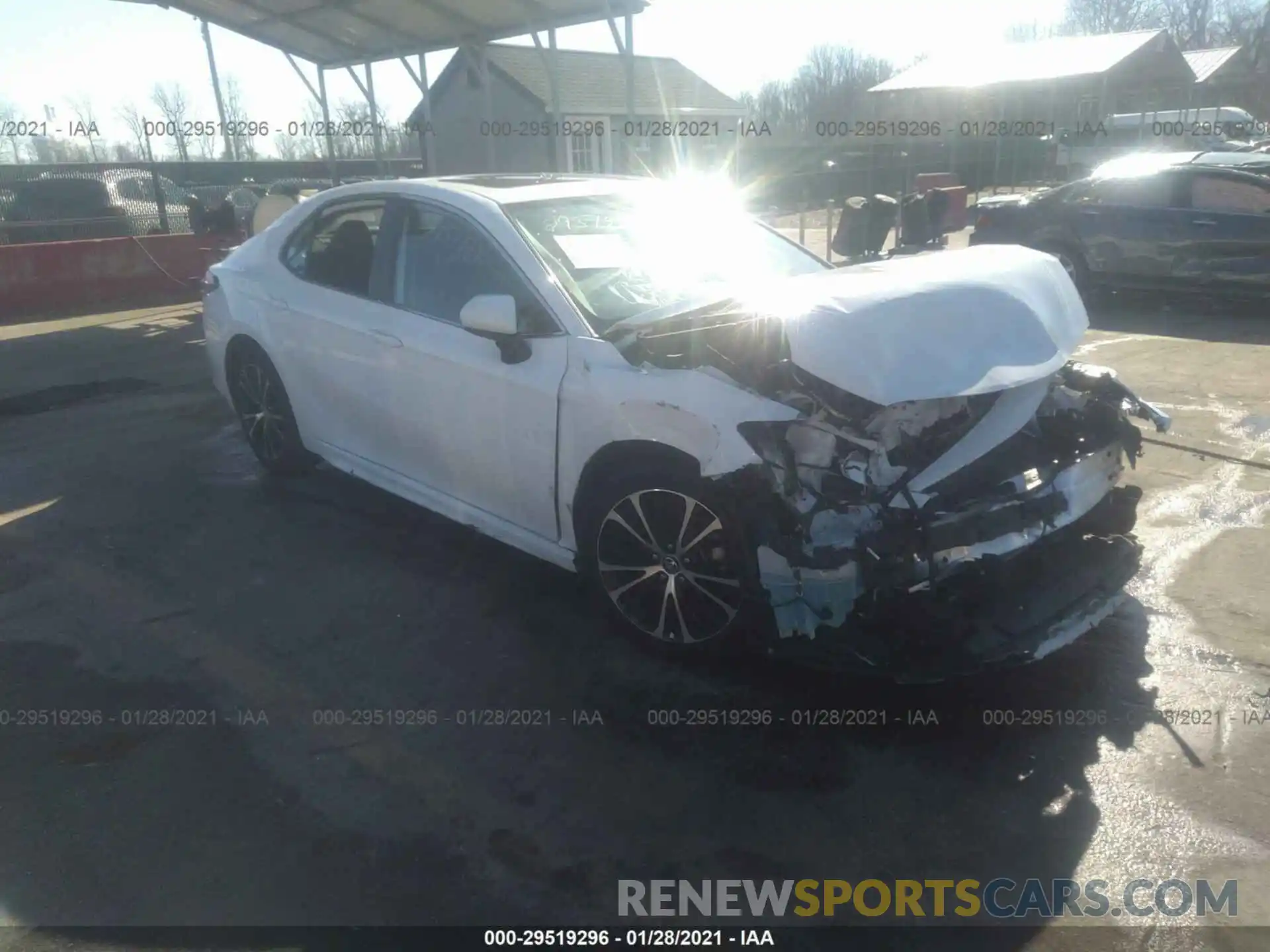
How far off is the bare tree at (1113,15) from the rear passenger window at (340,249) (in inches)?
2929

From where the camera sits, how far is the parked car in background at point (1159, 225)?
9.58 m

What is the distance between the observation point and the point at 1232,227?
9.60 meters

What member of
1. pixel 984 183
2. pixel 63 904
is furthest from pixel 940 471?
pixel 984 183

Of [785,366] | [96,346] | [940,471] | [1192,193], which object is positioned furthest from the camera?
[96,346]

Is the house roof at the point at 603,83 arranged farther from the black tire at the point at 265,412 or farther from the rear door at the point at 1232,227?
the black tire at the point at 265,412

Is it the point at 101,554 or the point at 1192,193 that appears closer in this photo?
the point at 101,554

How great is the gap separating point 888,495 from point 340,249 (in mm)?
3210

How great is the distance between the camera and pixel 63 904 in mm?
2709

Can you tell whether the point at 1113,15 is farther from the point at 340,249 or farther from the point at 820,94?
the point at 340,249

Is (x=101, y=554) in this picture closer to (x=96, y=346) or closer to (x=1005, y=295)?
(x=1005, y=295)

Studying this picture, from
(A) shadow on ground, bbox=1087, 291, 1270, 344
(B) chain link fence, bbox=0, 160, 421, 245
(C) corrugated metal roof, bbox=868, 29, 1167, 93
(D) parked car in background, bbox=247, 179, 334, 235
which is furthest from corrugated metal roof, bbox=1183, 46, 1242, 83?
(D) parked car in background, bbox=247, 179, 334, 235

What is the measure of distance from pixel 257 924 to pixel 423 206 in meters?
3.13

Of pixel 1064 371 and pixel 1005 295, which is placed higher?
pixel 1005 295

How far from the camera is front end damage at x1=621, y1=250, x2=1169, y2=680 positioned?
316cm
